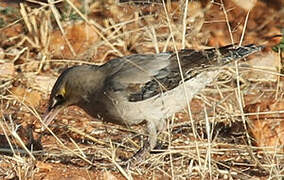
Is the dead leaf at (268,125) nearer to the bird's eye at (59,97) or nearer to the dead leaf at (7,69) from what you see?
the bird's eye at (59,97)

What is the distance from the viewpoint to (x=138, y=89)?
5699 millimetres

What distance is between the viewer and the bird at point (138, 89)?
5625mm

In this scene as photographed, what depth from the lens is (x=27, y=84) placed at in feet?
23.6

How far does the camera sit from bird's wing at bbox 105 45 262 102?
569 centimetres

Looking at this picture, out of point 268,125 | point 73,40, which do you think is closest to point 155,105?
point 268,125

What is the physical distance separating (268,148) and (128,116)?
1142 mm

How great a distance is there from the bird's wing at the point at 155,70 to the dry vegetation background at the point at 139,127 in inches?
6.4

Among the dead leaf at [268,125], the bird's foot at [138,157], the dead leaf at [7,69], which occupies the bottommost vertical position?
the dead leaf at [268,125]

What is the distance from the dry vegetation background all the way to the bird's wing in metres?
0.16

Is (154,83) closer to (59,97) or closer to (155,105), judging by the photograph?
(155,105)

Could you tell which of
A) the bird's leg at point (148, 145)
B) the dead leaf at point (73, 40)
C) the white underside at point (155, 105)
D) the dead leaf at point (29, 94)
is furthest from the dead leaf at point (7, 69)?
the bird's leg at point (148, 145)

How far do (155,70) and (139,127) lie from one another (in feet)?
2.76

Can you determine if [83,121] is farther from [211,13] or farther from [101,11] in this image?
[101,11]

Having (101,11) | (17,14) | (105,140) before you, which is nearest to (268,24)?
(101,11)
